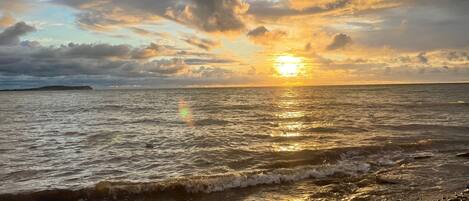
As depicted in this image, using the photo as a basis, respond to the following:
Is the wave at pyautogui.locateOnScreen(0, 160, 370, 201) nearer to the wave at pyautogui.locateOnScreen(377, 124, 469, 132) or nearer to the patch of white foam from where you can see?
the patch of white foam

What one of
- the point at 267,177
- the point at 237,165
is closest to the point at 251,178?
the point at 267,177

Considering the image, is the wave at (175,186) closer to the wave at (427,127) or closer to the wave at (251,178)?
the wave at (251,178)

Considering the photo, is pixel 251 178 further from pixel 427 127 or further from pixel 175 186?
pixel 427 127

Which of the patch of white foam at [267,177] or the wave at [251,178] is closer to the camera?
the wave at [251,178]

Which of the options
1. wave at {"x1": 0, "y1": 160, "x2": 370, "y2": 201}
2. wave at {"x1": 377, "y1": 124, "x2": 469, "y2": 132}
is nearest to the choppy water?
wave at {"x1": 0, "y1": 160, "x2": 370, "y2": 201}

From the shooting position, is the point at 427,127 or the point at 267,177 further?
the point at 427,127

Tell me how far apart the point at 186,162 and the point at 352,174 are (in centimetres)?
848

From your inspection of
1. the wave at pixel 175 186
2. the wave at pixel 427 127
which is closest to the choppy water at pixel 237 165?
the wave at pixel 175 186

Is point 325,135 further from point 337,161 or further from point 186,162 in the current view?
point 186,162

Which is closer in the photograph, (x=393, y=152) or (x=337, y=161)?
(x=337, y=161)

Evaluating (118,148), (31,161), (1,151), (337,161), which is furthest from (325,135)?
(1,151)

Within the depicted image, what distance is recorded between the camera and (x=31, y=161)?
69.9ft

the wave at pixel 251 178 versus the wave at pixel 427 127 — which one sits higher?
the wave at pixel 427 127

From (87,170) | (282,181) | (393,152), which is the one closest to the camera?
(282,181)
